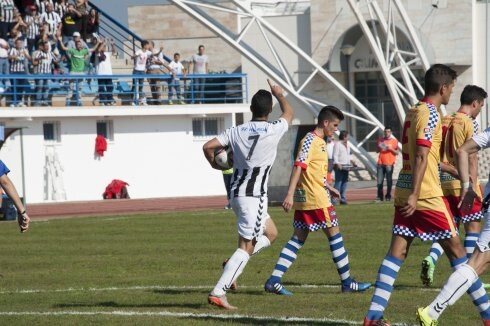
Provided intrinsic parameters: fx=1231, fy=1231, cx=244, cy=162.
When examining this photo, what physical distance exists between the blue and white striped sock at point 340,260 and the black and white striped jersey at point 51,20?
2923 centimetres

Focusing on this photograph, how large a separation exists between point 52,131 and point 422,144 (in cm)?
3275

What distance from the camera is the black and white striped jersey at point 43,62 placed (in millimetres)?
39812

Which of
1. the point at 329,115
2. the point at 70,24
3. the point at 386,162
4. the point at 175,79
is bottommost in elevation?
the point at 386,162

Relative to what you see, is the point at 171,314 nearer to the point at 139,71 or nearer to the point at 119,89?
the point at 119,89

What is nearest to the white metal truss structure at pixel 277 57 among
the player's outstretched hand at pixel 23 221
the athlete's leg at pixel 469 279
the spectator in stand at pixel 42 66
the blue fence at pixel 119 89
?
the blue fence at pixel 119 89

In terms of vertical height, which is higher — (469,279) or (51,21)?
(51,21)

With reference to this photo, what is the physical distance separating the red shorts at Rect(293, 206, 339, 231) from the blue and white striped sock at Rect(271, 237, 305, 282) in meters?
0.21

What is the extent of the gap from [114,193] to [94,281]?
26651mm

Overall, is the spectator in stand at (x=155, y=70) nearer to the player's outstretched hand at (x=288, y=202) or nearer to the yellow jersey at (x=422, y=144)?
the player's outstretched hand at (x=288, y=202)

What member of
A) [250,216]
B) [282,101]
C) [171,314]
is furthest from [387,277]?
[282,101]

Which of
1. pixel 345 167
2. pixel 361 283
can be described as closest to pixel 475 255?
pixel 361 283

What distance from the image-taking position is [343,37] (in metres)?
49.5

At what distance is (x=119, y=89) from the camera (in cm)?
4244

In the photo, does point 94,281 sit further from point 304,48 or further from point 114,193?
point 304,48
